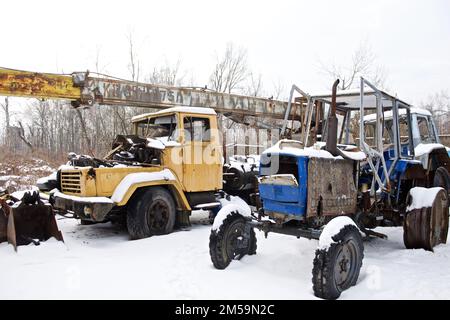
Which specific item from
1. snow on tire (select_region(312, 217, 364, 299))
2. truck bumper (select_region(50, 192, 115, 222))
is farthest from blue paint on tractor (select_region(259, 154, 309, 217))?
truck bumper (select_region(50, 192, 115, 222))

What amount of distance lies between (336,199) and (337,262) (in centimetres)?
102

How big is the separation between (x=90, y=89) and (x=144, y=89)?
3.65ft

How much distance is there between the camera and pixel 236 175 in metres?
9.19

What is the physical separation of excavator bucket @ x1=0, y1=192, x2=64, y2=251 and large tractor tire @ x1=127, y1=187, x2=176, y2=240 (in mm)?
1146

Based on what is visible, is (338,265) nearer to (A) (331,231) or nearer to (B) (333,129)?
(A) (331,231)

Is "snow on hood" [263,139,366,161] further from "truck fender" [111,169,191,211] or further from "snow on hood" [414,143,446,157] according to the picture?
"truck fender" [111,169,191,211]

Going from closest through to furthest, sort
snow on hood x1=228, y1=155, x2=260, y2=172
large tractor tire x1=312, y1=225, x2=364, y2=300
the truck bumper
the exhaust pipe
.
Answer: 1. large tractor tire x1=312, y1=225, x2=364, y2=300
2. the exhaust pipe
3. the truck bumper
4. snow on hood x1=228, y1=155, x2=260, y2=172

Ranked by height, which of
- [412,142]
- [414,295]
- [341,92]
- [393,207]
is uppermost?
[341,92]

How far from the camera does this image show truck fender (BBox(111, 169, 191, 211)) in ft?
21.8

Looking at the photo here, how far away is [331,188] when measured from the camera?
496cm

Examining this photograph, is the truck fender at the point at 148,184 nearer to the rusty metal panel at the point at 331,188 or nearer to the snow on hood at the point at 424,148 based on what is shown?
the rusty metal panel at the point at 331,188

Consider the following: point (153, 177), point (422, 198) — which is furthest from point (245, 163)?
point (422, 198)

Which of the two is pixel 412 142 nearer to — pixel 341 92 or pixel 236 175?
pixel 341 92

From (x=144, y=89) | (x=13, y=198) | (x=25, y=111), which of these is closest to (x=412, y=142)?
(x=144, y=89)
